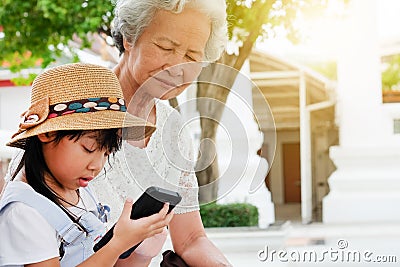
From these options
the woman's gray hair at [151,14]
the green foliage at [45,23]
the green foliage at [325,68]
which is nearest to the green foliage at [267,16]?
→ the green foliage at [45,23]

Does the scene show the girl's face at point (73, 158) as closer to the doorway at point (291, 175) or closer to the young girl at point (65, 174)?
the young girl at point (65, 174)

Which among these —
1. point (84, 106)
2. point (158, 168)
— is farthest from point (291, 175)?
point (84, 106)

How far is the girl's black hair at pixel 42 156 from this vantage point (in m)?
0.89

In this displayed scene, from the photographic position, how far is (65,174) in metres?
0.89

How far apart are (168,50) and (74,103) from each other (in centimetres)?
23

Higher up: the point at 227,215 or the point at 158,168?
the point at 158,168

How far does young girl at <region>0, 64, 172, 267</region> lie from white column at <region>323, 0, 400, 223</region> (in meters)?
3.74

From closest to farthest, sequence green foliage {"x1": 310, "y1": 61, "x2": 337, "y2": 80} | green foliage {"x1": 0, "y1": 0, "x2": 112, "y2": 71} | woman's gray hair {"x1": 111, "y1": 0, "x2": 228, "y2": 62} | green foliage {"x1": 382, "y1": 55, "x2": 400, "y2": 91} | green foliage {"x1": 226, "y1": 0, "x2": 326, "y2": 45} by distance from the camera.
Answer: woman's gray hair {"x1": 111, "y1": 0, "x2": 228, "y2": 62}, green foliage {"x1": 226, "y1": 0, "x2": 326, "y2": 45}, green foliage {"x1": 0, "y1": 0, "x2": 112, "y2": 71}, green foliage {"x1": 382, "y1": 55, "x2": 400, "y2": 91}, green foliage {"x1": 310, "y1": 61, "x2": 337, "y2": 80}

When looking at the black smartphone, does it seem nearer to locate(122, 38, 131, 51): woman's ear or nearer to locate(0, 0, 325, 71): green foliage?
locate(122, 38, 131, 51): woman's ear

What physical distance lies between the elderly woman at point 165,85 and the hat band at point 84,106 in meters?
0.16

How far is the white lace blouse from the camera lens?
1.11 m

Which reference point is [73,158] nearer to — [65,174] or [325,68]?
[65,174]

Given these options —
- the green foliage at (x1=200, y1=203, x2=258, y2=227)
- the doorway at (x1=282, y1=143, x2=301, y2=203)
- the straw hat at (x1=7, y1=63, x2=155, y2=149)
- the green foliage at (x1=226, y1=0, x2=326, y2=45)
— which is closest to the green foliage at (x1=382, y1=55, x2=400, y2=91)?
the doorway at (x1=282, y1=143, x2=301, y2=203)

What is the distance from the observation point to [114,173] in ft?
3.83
